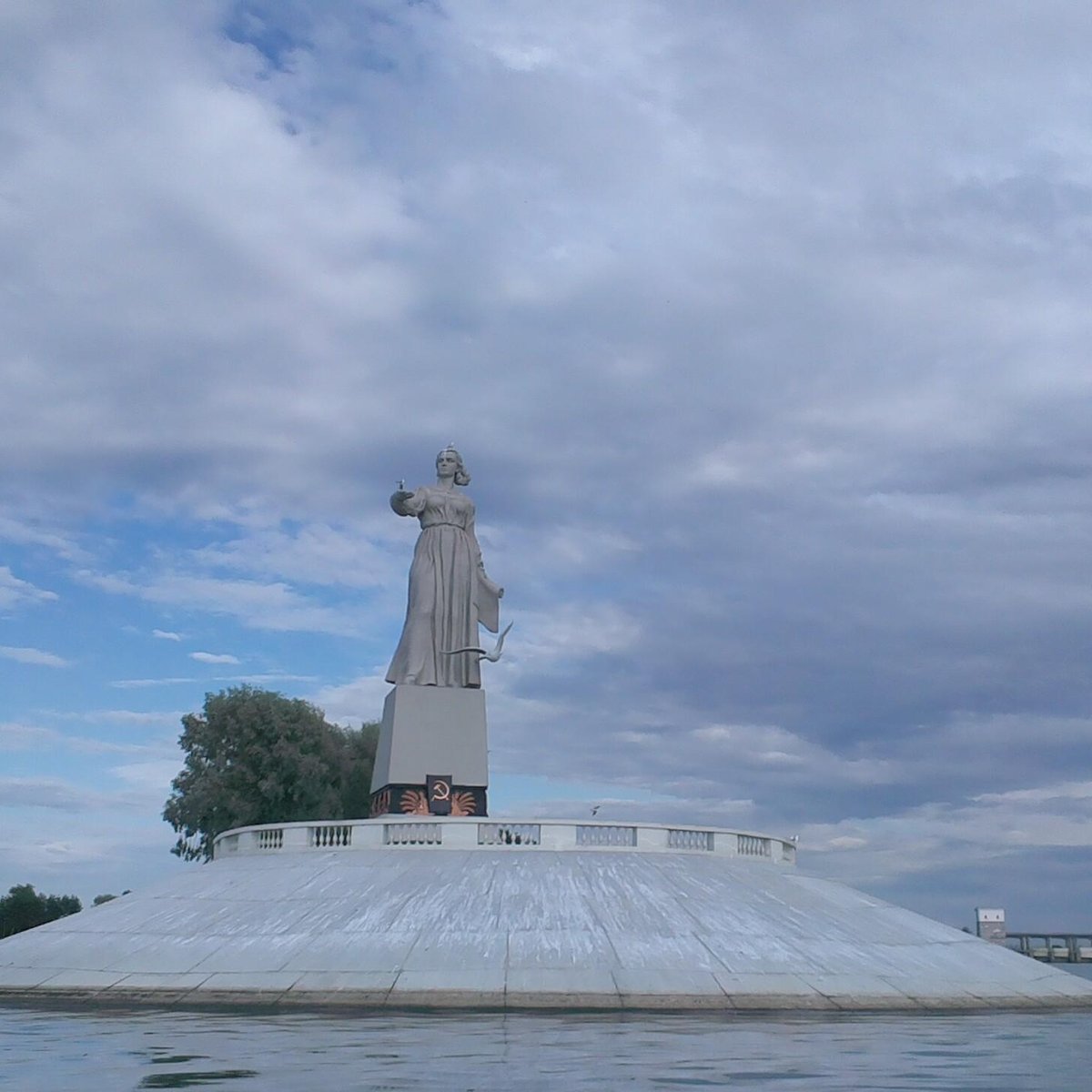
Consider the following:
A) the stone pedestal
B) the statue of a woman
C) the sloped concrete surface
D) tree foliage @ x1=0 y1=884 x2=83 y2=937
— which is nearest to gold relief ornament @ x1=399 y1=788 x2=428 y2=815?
the stone pedestal

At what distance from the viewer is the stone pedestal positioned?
4147 centimetres

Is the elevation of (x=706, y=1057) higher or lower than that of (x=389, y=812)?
lower

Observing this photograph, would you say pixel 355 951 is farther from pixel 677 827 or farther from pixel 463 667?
pixel 463 667

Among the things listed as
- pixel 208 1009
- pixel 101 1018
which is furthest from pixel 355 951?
pixel 101 1018

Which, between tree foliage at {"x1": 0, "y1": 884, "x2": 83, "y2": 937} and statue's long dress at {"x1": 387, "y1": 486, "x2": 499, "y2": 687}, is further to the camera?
tree foliage at {"x1": 0, "y1": 884, "x2": 83, "y2": 937}

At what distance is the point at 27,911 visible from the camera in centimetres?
8706

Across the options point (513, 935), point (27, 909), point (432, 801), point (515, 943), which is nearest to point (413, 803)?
point (432, 801)

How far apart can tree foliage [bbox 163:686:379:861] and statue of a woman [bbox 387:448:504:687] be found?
76.0 feet

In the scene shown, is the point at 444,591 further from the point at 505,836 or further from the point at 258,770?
the point at 258,770

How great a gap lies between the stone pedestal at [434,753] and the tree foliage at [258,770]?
929 inches

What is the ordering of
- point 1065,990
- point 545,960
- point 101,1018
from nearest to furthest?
point 101,1018, point 545,960, point 1065,990

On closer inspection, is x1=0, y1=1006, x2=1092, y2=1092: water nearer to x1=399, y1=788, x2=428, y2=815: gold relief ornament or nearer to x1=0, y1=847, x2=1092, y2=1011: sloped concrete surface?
x1=0, y1=847, x2=1092, y2=1011: sloped concrete surface

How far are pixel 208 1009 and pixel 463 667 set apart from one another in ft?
60.8

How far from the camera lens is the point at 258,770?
65938mm
